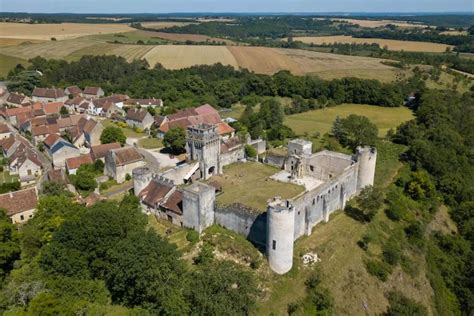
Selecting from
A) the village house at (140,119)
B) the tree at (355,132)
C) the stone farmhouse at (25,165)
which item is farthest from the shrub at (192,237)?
the village house at (140,119)

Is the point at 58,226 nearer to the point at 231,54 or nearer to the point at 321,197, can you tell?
the point at 321,197

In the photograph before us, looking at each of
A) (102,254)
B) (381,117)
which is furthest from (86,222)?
(381,117)

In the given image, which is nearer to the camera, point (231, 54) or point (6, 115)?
point (6, 115)

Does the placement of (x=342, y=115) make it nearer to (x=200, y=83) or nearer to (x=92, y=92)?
(x=200, y=83)

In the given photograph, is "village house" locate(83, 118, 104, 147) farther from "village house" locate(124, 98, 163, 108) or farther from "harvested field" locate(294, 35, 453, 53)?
"harvested field" locate(294, 35, 453, 53)

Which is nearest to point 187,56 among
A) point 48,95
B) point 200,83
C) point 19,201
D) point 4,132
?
point 200,83

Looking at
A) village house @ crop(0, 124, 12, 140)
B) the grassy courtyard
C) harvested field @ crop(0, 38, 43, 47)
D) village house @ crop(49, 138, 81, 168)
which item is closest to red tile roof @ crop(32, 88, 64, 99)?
village house @ crop(0, 124, 12, 140)
